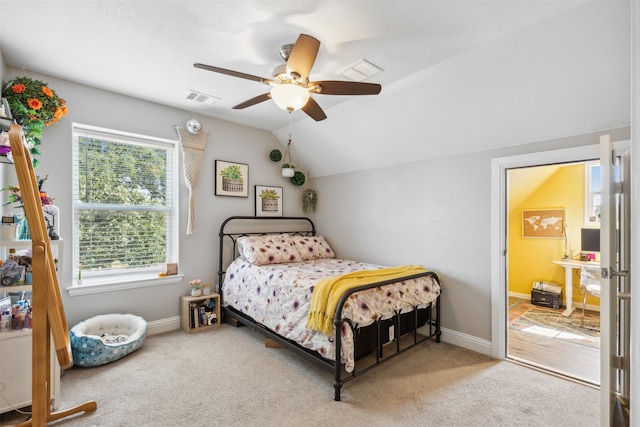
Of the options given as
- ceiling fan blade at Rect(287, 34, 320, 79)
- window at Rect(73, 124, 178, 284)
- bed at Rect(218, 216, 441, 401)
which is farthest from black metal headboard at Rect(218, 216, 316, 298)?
ceiling fan blade at Rect(287, 34, 320, 79)

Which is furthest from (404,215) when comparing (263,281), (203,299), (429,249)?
(203,299)

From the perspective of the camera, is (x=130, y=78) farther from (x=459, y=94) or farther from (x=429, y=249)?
(x=429, y=249)

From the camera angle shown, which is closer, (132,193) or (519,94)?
(519,94)

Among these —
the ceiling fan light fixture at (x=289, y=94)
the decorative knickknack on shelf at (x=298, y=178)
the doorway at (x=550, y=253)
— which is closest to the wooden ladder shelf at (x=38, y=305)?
the ceiling fan light fixture at (x=289, y=94)

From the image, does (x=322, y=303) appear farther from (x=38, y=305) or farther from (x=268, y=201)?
(x=268, y=201)

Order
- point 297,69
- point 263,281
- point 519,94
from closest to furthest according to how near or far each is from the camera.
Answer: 1. point 297,69
2. point 519,94
3. point 263,281

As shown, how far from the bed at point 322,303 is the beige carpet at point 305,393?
0.19 m

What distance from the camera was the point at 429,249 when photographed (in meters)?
3.38

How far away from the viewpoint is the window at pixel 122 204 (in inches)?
120

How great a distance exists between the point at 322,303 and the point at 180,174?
2345mm

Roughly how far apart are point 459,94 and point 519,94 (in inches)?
17.4

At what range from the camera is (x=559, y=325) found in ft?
12.2

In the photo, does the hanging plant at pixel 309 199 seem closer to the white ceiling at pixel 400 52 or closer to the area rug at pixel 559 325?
the white ceiling at pixel 400 52

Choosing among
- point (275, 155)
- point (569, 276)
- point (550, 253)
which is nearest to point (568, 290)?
point (569, 276)
